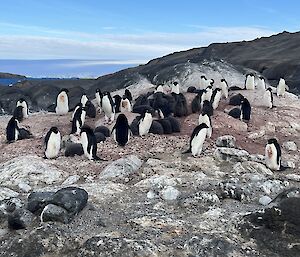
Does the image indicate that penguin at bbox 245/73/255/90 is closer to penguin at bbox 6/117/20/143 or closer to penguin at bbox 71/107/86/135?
penguin at bbox 71/107/86/135

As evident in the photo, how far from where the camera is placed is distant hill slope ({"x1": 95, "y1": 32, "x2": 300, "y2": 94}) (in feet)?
125

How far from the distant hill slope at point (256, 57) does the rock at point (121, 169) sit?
23.8m

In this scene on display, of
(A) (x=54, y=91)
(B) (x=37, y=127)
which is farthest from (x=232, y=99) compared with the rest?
(A) (x=54, y=91)

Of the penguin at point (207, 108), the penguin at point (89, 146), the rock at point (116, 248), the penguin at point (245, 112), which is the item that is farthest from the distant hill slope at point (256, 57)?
the rock at point (116, 248)

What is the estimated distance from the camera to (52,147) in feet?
35.9

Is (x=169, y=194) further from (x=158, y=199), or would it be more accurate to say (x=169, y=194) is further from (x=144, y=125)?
(x=144, y=125)

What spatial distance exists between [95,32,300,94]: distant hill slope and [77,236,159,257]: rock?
27173 millimetres

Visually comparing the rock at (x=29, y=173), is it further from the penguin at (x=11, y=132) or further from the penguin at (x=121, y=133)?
the penguin at (x=11, y=132)

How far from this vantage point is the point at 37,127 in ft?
48.5

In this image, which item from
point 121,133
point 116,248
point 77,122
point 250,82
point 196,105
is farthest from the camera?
point 250,82

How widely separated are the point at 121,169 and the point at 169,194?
168cm

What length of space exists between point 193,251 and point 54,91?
1346 inches

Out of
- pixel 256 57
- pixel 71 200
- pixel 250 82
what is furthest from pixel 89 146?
pixel 256 57

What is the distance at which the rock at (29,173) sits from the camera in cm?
918
